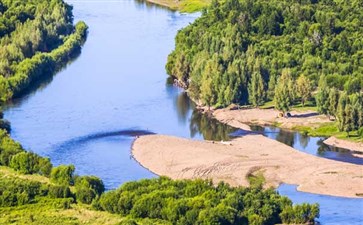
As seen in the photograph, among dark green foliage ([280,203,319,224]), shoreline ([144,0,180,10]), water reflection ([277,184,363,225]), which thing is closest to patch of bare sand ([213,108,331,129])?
water reflection ([277,184,363,225])

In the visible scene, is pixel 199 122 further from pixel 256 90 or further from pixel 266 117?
pixel 256 90

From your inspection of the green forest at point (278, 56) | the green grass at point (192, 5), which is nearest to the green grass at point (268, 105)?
the green forest at point (278, 56)

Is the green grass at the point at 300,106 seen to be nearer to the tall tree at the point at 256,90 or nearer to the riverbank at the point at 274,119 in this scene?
the riverbank at the point at 274,119

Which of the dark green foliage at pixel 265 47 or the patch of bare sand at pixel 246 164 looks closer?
the patch of bare sand at pixel 246 164

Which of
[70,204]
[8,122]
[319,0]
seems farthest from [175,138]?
[319,0]

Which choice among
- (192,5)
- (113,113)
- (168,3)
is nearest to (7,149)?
(113,113)

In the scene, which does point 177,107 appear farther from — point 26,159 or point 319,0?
point 319,0

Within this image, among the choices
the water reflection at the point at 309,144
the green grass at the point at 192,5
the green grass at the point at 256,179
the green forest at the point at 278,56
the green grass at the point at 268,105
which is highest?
the green forest at the point at 278,56
